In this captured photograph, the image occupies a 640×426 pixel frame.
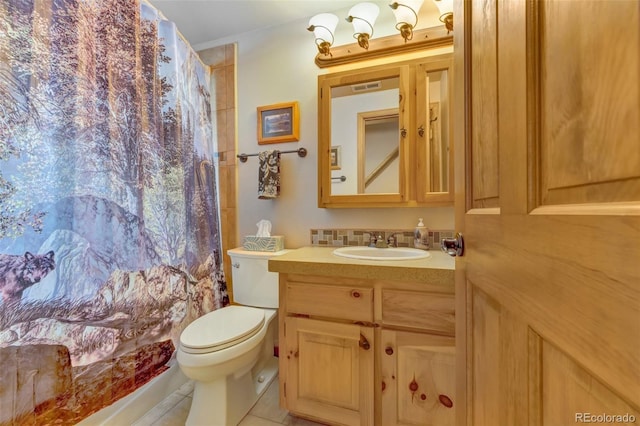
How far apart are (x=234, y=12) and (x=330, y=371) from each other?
81.4 inches

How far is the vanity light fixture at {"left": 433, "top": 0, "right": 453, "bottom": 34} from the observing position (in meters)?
1.26

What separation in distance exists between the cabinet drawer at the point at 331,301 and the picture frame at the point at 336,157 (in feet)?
2.42

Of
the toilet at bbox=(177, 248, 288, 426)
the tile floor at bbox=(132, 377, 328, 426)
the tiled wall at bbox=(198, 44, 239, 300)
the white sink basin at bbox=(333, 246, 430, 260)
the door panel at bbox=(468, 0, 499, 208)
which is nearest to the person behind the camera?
the door panel at bbox=(468, 0, 499, 208)

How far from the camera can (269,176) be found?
1.61 meters

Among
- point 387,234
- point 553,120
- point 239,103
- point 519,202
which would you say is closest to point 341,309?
point 387,234

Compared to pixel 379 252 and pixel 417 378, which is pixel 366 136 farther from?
pixel 417 378

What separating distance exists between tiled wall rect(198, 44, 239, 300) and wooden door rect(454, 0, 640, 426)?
60.8 inches

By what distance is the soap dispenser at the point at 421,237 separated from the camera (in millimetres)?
1356

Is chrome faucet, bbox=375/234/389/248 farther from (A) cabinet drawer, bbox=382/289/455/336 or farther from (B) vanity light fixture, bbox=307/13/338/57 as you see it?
(B) vanity light fixture, bbox=307/13/338/57

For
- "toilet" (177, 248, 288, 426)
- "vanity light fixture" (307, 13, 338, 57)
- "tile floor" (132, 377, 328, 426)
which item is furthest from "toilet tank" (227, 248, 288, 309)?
"vanity light fixture" (307, 13, 338, 57)

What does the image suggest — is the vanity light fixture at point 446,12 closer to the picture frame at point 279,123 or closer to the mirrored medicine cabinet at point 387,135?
the mirrored medicine cabinet at point 387,135

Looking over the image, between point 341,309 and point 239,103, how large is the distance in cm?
151

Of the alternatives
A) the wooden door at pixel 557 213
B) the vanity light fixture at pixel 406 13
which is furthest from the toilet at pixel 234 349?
the vanity light fixture at pixel 406 13

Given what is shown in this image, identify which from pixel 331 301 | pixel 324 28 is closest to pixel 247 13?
pixel 324 28
